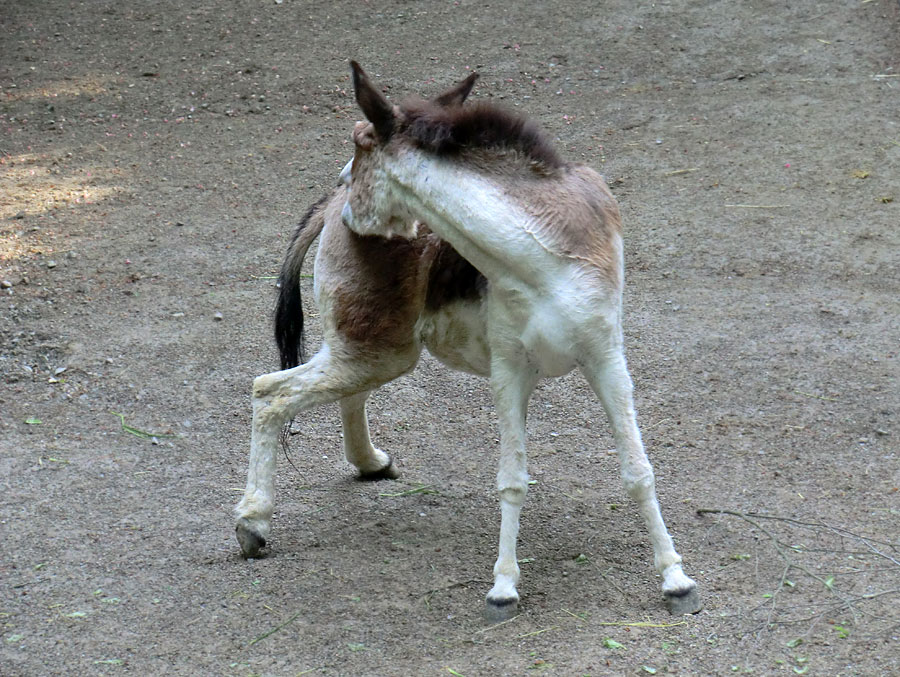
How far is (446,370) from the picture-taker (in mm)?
6184

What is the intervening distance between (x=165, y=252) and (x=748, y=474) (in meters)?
4.61

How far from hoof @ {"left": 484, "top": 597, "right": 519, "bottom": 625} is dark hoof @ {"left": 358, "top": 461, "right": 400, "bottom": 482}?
52.5 inches

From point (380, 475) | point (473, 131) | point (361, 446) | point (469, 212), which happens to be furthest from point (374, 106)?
point (380, 475)

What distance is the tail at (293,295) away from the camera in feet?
15.7

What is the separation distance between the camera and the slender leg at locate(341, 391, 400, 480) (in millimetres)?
4836

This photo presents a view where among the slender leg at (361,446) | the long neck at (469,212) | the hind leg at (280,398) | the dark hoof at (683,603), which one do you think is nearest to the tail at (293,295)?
the slender leg at (361,446)

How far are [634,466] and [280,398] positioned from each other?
4.92 feet

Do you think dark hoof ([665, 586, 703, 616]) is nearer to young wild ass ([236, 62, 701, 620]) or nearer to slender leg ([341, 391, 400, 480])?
young wild ass ([236, 62, 701, 620])

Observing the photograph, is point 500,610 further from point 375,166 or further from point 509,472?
point 375,166

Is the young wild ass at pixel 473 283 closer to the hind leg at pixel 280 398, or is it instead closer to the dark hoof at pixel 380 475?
the hind leg at pixel 280 398

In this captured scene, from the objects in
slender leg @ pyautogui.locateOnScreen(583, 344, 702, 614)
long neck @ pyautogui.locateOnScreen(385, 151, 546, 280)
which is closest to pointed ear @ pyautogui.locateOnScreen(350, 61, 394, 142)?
long neck @ pyautogui.locateOnScreen(385, 151, 546, 280)

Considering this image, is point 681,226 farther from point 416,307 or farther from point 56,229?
point 56,229

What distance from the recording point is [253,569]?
14.1 ft

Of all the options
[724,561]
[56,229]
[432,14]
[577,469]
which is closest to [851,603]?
[724,561]
